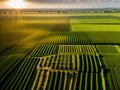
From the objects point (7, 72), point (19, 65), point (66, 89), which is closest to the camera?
point (66, 89)

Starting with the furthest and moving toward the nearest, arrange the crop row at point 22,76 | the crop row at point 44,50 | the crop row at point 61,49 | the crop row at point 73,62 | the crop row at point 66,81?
1. the crop row at point 61,49
2. the crop row at point 44,50
3. the crop row at point 73,62
4. the crop row at point 22,76
5. the crop row at point 66,81

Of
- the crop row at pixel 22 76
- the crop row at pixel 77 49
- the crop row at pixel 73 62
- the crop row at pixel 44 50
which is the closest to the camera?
the crop row at pixel 22 76

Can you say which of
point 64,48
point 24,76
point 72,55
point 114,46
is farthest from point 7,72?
point 114,46

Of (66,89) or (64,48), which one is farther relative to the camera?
(64,48)

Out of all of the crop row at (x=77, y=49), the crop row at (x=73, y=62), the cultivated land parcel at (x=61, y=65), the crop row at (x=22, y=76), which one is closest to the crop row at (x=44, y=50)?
the cultivated land parcel at (x=61, y=65)

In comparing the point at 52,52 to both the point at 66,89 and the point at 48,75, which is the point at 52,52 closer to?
the point at 48,75

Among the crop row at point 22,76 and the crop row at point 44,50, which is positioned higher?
the crop row at point 22,76

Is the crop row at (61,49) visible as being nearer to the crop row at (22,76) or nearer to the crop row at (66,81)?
the crop row at (22,76)
